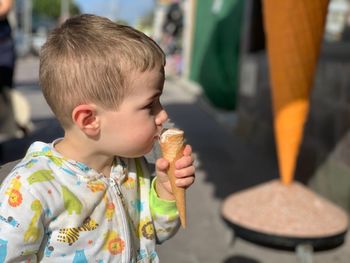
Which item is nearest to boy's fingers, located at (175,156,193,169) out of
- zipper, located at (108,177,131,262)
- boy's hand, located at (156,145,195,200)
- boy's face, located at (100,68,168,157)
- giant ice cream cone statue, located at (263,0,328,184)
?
boy's hand, located at (156,145,195,200)

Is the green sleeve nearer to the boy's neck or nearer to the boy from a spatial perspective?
the boy

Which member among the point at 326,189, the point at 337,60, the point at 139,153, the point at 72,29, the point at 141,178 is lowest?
the point at 326,189

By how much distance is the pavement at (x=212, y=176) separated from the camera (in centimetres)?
402

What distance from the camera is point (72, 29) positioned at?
1680 mm

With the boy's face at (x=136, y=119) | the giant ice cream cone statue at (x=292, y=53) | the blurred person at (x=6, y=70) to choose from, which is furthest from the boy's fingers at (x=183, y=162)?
the blurred person at (x=6, y=70)

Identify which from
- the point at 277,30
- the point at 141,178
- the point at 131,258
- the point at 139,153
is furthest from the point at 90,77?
the point at 277,30

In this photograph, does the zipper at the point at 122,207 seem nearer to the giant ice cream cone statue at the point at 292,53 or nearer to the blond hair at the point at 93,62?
the blond hair at the point at 93,62

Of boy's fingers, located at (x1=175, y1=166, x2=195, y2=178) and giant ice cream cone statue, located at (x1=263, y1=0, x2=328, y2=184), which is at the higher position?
boy's fingers, located at (x1=175, y1=166, x2=195, y2=178)

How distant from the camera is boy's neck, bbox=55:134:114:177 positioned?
1.77 metres

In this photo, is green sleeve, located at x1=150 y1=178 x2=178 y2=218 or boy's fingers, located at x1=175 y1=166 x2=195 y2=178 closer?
boy's fingers, located at x1=175 y1=166 x2=195 y2=178

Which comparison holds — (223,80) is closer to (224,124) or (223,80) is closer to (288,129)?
(224,124)

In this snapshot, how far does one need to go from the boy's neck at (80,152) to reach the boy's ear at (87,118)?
0.06 m

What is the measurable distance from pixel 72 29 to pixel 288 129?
7.79 feet

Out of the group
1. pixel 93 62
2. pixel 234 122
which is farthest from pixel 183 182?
pixel 234 122
